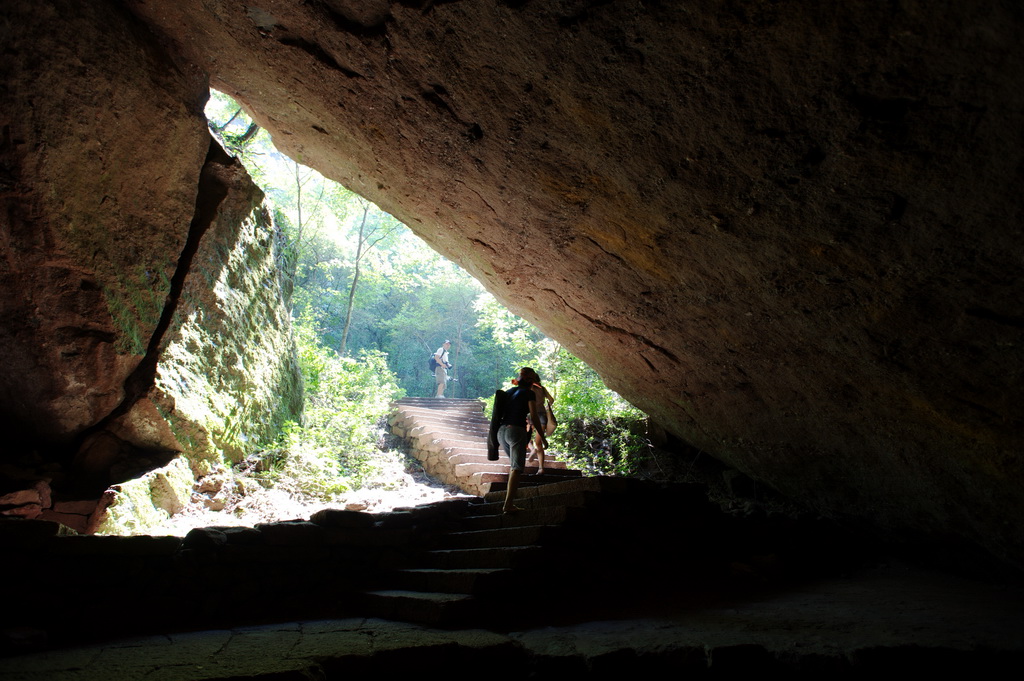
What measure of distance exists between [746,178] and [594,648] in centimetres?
261

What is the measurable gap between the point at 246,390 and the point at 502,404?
3.70 meters

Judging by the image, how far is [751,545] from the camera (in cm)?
551

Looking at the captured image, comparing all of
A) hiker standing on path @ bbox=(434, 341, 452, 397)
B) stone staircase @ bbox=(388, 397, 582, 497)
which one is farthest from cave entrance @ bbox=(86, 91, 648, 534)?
hiker standing on path @ bbox=(434, 341, 452, 397)

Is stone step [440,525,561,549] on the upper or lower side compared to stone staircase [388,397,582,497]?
lower

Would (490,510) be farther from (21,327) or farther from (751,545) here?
(21,327)

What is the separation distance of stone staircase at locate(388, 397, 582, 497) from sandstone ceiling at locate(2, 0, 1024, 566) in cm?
324

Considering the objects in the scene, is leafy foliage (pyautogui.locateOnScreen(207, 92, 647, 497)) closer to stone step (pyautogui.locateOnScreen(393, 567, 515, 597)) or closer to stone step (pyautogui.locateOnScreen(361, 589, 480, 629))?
stone step (pyautogui.locateOnScreen(393, 567, 515, 597))

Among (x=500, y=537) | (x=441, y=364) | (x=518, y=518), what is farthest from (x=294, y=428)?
(x=441, y=364)

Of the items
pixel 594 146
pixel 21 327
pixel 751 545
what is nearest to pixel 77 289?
pixel 21 327

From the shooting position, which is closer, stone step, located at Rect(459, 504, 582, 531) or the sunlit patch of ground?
stone step, located at Rect(459, 504, 582, 531)

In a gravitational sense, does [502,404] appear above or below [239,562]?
above

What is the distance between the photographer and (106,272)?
4887 mm

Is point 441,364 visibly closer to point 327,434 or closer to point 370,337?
point 370,337

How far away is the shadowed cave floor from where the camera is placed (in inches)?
99.8
